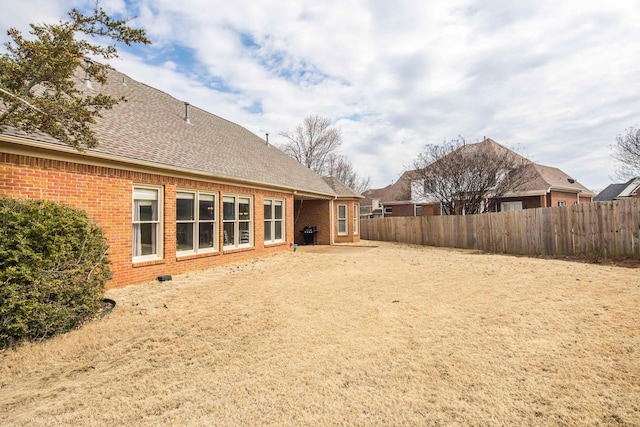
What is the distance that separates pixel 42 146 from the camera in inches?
227

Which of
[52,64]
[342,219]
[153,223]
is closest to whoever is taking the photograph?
[52,64]

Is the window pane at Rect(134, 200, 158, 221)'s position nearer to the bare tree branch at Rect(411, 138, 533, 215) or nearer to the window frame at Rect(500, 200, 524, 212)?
the bare tree branch at Rect(411, 138, 533, 215)

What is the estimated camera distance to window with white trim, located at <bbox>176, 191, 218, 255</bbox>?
9.08 m

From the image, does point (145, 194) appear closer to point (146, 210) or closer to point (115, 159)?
point (146, 210)

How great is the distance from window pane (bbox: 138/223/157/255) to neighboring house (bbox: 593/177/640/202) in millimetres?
31206

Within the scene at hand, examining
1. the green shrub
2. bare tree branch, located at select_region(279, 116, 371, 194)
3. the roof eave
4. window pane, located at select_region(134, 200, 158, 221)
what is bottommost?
the green shrub

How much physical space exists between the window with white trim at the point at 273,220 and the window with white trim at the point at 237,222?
3.95ft

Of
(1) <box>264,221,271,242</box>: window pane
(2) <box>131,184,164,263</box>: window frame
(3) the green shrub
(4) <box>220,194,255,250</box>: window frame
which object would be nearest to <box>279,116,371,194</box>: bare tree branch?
(1) <box>264,221,271,242</box>: window pane

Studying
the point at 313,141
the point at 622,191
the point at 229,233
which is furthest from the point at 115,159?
the point at 622,191

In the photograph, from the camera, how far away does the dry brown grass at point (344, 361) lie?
8.52ft

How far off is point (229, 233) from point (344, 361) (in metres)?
8.23

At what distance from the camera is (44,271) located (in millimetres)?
4266

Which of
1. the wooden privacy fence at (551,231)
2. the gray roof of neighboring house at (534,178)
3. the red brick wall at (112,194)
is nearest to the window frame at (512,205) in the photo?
the gray roof of neighboring house at (534,178)

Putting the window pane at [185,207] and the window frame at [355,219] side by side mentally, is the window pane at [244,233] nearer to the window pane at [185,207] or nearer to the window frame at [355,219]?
the window pane at [185,207]
